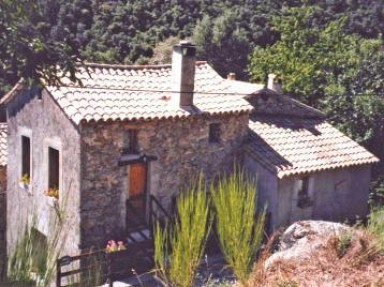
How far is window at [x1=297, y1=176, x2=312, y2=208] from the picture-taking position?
1450cm

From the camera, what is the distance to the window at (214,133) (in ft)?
45.4

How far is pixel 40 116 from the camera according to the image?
12.8 metres

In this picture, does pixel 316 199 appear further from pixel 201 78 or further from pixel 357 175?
pixel 201 78

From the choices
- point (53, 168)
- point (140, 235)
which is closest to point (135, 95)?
point (53, 168)

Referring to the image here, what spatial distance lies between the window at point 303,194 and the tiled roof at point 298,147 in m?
0.53

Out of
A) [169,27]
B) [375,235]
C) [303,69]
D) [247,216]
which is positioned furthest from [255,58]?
[247,216]

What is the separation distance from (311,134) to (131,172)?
20.2 ft

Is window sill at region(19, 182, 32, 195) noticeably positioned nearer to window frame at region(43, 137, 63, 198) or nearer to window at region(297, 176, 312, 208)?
window frame at region(43, 137, 63, 198)

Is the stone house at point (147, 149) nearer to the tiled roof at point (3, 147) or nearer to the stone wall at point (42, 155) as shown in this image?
the stone wall at point (42, 155)

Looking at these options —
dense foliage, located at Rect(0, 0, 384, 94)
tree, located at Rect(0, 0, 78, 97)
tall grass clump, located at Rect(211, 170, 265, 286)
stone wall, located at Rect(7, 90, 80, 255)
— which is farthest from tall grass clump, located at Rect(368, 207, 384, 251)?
dense foliage, located at Rect(0, 0, 384, 94)

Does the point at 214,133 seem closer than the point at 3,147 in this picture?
Yes

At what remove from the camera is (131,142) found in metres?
12.2

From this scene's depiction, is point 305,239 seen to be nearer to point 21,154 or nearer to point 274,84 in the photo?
point 21,154

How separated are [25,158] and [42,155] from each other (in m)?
1.21
